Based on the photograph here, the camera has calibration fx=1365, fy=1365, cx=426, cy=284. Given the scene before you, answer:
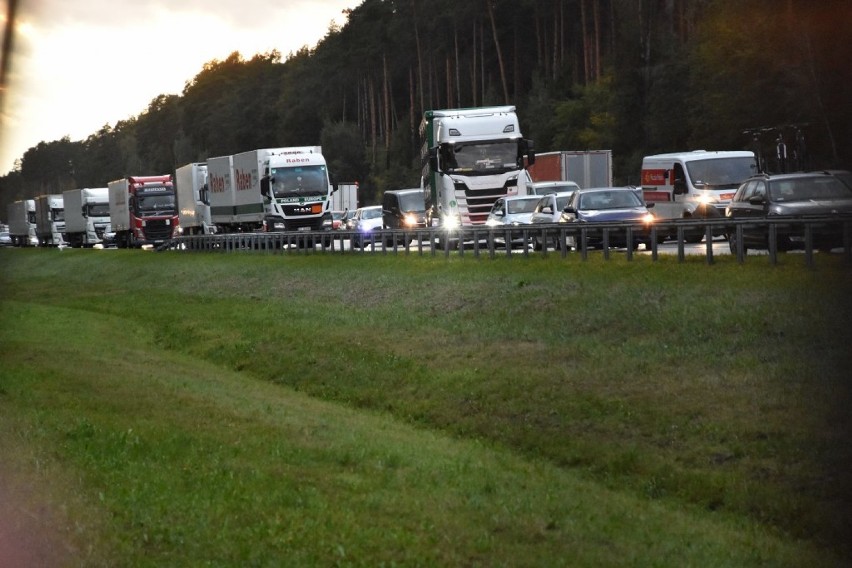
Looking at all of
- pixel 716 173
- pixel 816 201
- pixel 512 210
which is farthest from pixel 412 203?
pixel 816 201

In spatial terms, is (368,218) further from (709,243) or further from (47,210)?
(47,210)

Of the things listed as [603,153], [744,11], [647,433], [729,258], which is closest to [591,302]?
[729,258]

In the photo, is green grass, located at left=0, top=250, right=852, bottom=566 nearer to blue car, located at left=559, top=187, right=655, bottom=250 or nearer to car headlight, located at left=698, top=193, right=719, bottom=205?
blue car, located at left=559, top=187, right=655, bottom=250

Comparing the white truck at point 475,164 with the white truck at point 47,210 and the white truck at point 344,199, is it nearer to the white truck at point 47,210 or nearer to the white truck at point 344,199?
the white truck at point 344,199

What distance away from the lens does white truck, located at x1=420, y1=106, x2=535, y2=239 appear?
4041 centimetres

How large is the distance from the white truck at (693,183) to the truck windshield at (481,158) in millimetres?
4228

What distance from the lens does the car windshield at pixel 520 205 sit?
134 ft

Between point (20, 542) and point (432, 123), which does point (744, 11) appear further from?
point (432, 123)

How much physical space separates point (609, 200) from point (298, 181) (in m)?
20.2

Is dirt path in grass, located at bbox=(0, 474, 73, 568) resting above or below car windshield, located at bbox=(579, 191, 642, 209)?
below

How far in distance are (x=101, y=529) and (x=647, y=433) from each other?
6.87 m

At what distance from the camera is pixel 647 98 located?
230 ft

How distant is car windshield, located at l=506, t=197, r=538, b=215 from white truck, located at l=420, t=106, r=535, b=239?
2.77 ft

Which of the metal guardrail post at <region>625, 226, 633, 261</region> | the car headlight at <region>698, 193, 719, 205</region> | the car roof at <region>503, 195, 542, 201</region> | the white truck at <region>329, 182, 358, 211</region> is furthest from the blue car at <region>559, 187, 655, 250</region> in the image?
the white truck at <region>329, 182, 358, 211</region>
